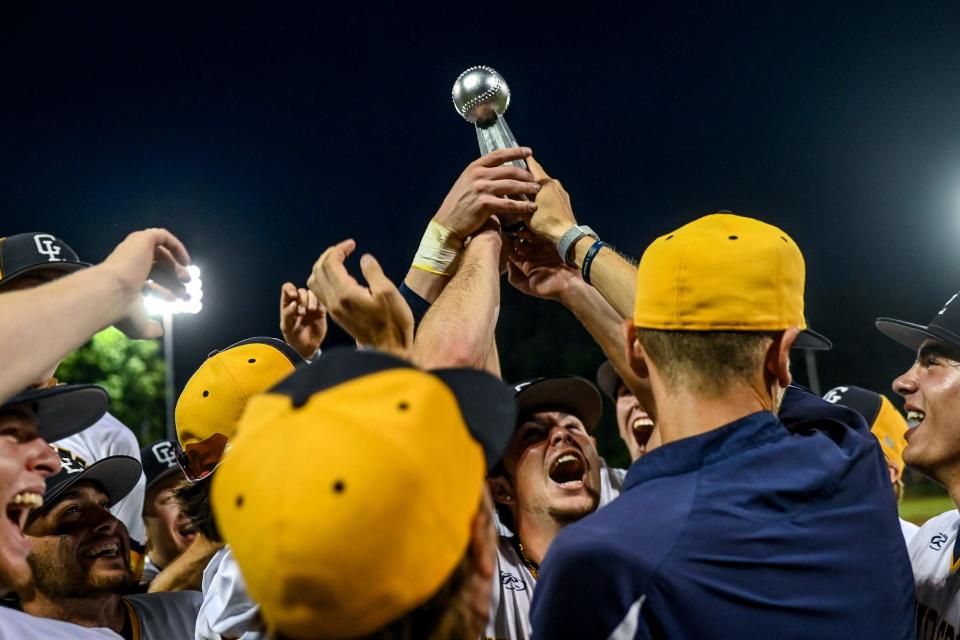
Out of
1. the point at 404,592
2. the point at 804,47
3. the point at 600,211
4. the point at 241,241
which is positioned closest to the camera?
the point at 404,592

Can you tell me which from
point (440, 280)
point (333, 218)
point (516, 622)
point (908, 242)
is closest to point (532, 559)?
point (516, 622)

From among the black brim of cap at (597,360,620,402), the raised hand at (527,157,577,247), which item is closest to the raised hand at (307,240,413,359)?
the raised hand at (527,157,577,247)

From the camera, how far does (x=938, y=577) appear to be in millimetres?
3182

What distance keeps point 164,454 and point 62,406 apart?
3.30 meters

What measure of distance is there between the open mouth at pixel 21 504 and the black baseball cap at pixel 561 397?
2080mm

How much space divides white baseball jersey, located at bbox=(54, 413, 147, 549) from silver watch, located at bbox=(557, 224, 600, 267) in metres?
3.20

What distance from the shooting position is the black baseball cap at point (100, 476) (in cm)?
379

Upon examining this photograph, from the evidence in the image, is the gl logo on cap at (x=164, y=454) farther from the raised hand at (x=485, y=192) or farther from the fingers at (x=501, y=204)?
the fingers at (x=501, y=204)

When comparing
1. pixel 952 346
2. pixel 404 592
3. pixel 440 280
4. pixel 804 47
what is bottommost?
pixel 952 346

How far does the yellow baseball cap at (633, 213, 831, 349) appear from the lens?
2.18 meters

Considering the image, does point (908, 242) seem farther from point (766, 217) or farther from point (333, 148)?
point (333, 148)

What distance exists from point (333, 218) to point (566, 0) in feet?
41.7

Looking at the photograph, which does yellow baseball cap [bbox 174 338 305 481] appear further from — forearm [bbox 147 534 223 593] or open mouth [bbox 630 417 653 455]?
open mouth [bbox 630 417 653 455]

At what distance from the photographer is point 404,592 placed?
1393 mm
